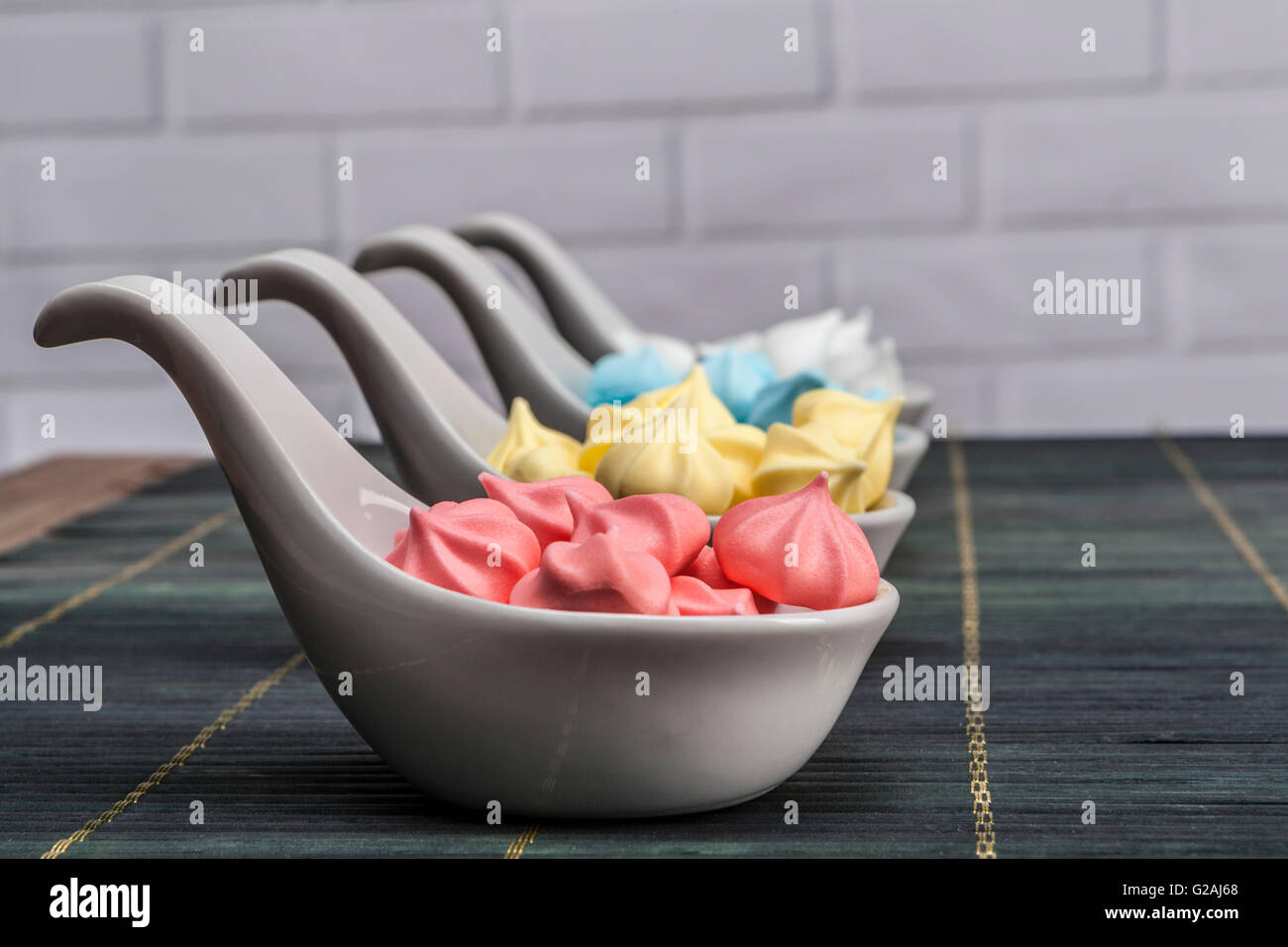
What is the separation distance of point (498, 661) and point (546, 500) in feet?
0.23

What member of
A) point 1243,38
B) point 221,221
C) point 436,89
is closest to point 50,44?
point 221,221

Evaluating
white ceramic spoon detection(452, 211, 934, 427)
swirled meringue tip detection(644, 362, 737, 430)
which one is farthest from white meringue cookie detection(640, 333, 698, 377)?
swirled meringue tip detection(644, 362, 737, 430)

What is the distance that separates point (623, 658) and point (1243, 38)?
4.15ft

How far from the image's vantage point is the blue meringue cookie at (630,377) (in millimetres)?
825

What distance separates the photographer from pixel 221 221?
1.55 metres

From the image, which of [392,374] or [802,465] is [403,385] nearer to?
[392,374]

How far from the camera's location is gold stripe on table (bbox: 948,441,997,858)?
0.44m

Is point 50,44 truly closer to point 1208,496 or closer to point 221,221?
point 221,221

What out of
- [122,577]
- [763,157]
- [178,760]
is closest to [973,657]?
[178,760]

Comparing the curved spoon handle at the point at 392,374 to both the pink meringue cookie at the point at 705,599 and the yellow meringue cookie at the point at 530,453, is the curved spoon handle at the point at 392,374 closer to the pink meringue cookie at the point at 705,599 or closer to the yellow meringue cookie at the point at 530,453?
the yellow meringue cookie at the point at 530,453

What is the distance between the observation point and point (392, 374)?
68cm

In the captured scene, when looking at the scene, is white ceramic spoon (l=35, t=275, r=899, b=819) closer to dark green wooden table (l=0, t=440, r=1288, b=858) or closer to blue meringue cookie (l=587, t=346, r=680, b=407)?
dark green wooden table (l=0, t=440, r=1288, b=858)

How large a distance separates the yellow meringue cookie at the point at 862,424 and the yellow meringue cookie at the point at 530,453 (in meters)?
0.11
